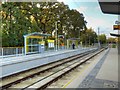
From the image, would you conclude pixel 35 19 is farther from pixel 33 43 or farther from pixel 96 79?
pixel 96 79

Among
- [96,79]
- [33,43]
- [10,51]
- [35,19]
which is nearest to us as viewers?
[96,79]

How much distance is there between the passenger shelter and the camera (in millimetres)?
29356

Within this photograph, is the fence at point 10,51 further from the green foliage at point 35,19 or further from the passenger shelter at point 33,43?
the green foliage at point 35,19

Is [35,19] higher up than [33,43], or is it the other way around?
[35,19]

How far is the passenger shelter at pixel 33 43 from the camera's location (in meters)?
29.4

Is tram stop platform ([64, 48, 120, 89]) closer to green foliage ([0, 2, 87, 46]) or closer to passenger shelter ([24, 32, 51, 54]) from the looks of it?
passenger shelter ([24, 32, 51, 54])

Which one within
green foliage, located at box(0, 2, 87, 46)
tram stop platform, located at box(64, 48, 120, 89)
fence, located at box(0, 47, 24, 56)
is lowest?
tram stop platform, located at box(64, 48, 120, 89)

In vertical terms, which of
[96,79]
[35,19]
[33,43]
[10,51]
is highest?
[35,19]

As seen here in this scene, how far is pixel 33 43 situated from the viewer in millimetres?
31688

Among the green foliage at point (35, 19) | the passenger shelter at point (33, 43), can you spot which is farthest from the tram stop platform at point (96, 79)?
the green foliage at point (35, 19)

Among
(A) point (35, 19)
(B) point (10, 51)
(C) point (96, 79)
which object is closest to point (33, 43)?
(B) point (10, 51)

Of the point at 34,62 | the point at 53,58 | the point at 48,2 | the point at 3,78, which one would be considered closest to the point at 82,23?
the point at 48,2

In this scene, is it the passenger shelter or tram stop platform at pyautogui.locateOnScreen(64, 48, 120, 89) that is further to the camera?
the passenger shelter

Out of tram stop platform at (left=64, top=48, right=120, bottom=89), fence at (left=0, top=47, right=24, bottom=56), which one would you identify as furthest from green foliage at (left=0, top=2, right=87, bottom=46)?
tram stop platform at (left=64, top=48, right=120, bottom=89)
